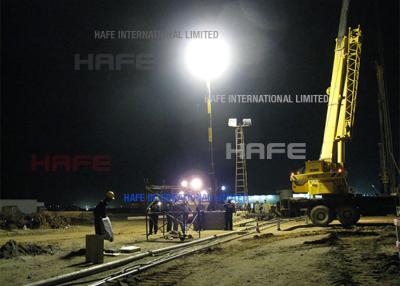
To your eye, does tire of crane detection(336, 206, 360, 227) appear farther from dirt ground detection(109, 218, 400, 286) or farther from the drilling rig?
Result: dirt ground detection(109, 218, 400, 286)

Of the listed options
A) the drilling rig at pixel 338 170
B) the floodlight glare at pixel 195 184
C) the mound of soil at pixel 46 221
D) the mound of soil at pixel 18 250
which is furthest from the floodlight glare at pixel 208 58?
the mound of soil at pixel 18 250

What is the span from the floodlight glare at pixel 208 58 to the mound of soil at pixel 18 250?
15483mm

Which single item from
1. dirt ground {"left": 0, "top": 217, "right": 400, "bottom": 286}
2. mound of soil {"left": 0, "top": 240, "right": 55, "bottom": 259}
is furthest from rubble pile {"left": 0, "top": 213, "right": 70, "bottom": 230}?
mound of soil {"left": 0, "top": 240, "right": 55, "bottom": 259}

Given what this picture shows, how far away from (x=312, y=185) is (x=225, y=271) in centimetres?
1544

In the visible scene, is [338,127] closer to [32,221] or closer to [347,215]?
[347,215]

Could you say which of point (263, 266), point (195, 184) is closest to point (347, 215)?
point (195, 184)

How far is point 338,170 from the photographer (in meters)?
24.8

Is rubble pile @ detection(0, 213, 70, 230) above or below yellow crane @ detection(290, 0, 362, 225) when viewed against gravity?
below

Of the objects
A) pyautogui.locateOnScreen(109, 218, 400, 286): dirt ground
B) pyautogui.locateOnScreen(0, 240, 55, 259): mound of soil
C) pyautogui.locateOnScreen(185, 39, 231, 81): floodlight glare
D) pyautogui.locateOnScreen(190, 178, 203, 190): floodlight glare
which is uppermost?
pyautogui.locateOnScreen(185, 39, 231, 81): floodlight glare

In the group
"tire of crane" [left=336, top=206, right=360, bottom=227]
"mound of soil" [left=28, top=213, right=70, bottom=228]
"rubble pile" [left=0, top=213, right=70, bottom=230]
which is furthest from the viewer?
"mound of soil" [left=28, top=213, right=70, bottom=228]

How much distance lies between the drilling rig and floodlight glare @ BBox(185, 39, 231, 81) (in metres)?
6.77

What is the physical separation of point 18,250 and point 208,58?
57.3 ft

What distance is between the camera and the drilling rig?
24.6m

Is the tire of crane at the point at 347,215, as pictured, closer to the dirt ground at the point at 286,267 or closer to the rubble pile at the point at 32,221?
the dirt ground at the point at 286,267
